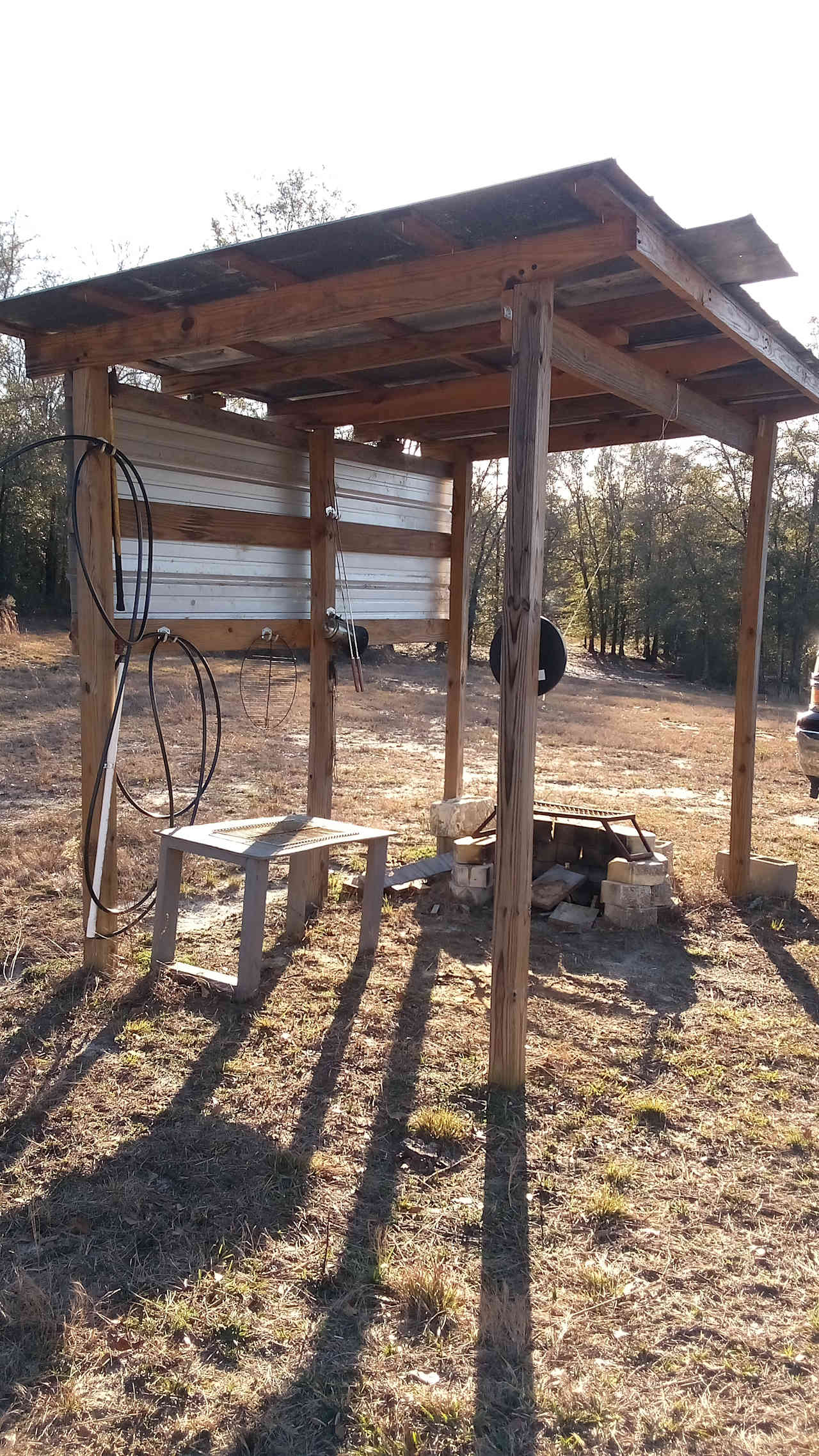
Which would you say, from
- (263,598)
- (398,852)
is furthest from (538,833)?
(263,598)

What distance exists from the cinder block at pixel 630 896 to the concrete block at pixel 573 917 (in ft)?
0.43

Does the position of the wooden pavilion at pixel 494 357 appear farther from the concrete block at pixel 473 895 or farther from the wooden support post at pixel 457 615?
the concrete block at pixel 473 895

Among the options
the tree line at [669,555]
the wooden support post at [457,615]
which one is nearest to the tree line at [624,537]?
the tree line at [669,555]

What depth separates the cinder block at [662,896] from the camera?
16.9ft

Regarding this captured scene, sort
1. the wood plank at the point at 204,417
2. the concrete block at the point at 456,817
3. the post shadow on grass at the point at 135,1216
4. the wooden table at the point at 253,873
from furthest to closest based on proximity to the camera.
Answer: the concrete block at the point at 456,817 → the wood plank at the point at 204,417 → the wooden table at the point at 253,873 → the post shadow on grass at the point at 135,1216

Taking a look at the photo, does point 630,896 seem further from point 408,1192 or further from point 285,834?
point 408,1192

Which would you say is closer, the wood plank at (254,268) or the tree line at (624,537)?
the wood plank at (254,268)

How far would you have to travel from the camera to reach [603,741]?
12312 millimetres

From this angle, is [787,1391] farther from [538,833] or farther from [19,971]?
[538,833]

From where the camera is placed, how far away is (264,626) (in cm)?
491

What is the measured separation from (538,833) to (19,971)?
2.82 metres

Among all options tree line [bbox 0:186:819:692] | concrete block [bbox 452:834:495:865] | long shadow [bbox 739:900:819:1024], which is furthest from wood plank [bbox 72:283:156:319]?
tree line [bbox 0:186:819:692]

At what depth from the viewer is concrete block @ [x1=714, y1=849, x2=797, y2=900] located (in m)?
5.58

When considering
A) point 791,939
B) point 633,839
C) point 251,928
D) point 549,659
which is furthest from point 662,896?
point 251,928
